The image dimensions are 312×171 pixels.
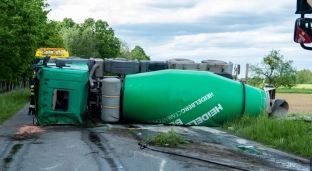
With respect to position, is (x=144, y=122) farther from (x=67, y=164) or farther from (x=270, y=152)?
(x=67, y=164)

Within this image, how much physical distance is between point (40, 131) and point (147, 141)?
11.4ft

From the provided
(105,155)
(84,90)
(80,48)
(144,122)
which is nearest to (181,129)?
(144,122)

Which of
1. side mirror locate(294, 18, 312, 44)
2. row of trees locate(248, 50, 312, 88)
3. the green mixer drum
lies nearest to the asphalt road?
the green mixer drum

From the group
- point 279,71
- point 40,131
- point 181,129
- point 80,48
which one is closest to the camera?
point 40,131

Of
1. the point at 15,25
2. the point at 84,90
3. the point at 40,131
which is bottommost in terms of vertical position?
the point at 40,131

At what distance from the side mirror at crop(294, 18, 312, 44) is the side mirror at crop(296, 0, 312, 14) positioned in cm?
19

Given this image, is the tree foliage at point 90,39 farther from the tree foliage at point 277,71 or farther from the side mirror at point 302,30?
the side mirror at point 302,30

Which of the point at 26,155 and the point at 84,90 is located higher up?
the point at 84,90

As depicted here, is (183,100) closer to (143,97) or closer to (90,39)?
(143,97)

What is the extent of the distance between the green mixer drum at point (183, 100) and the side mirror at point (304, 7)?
28.8 feet

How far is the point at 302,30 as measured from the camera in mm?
5461

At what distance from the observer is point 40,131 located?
498 inches

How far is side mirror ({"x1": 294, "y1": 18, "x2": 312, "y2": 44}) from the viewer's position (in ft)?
17.9

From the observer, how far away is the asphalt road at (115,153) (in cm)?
806
